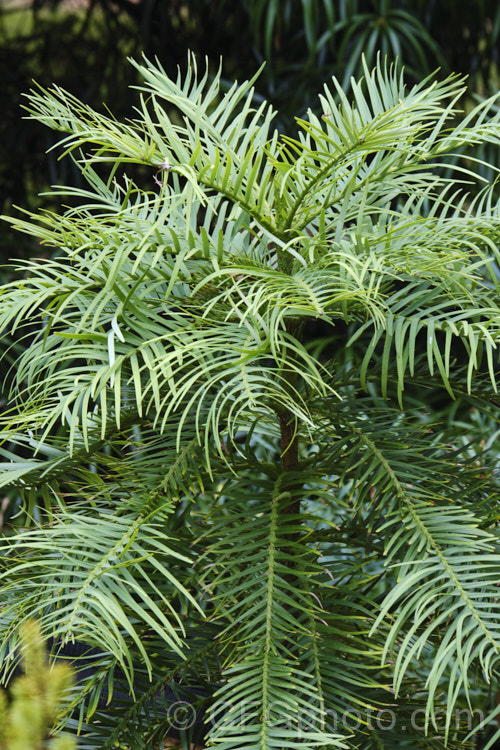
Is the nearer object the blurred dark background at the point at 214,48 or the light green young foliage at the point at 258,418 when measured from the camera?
the light green young foliage at the point at 258,418

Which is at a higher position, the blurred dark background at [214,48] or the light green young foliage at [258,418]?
the blurred dark background at [214,48]

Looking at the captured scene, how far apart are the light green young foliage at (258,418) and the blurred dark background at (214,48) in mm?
1132

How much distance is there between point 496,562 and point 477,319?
19 centimetres

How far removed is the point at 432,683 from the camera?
44 centimetres

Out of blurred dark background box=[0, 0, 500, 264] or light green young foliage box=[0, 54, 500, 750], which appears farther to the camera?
blurred dark background box=[0, 0, 500, 264]

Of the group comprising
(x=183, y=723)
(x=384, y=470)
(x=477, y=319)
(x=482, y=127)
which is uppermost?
(x=482, y=127)

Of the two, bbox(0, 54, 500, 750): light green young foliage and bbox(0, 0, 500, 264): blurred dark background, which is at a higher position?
bbox(0, 0, 500, 264): blurred dark background

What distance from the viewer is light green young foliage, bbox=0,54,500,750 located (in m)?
0.46

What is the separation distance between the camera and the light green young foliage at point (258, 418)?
1.52 feet

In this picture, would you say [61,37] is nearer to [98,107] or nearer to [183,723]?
[98,107]

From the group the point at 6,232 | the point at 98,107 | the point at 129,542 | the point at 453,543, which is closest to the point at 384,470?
the point at 453,543

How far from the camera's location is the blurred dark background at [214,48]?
1.65 m

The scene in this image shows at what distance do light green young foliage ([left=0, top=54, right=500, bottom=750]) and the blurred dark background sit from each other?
113 cm

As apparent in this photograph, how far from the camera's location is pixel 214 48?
77.4 inches
